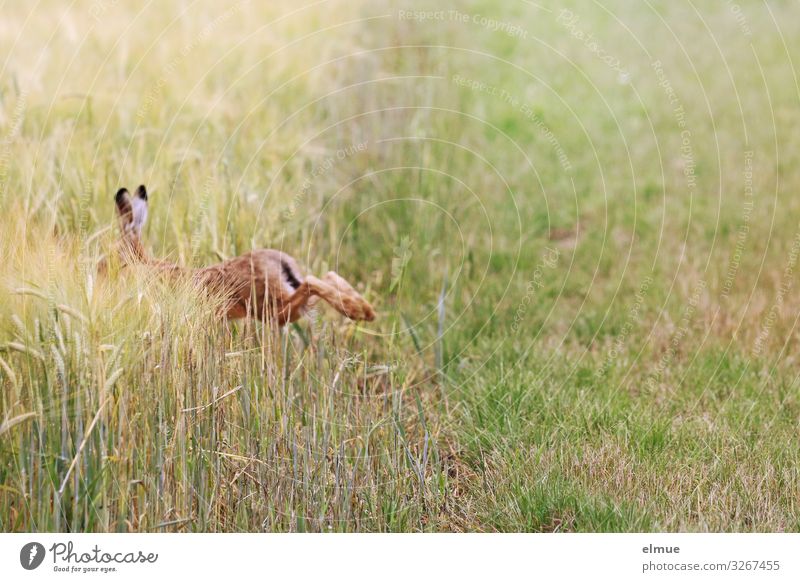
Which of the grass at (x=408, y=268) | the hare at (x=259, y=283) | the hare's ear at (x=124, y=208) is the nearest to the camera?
the grass at (x=408, y=268)

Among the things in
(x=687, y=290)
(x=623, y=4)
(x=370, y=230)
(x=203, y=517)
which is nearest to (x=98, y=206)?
(x=370, y=230)

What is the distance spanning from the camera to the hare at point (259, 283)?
3.09 meters

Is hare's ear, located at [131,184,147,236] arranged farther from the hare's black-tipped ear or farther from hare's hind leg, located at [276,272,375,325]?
hare's hind leg, located at [276,272,375,325]

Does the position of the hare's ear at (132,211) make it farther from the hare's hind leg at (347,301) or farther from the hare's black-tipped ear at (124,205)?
the hare's hind leg at (347,301)

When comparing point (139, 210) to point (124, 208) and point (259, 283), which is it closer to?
point (124, 208)

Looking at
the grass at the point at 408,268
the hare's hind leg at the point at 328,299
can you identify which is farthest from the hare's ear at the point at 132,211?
the hare's hind leg at the point at 328,299

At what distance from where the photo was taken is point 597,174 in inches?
219

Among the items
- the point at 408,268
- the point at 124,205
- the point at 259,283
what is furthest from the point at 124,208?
the point at 408,268

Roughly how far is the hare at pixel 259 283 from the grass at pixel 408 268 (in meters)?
0.09

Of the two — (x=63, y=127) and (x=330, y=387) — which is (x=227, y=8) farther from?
(x=330, y=387)

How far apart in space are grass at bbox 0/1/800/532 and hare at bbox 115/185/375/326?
0.09 m

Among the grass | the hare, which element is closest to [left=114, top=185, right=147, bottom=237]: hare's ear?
the hare

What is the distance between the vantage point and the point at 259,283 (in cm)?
313

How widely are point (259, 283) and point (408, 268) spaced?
114cm
